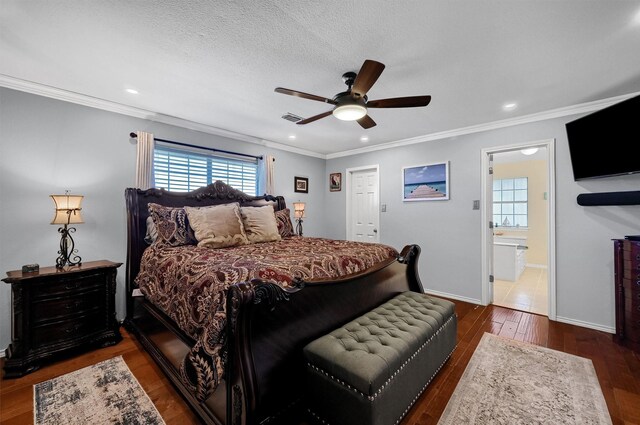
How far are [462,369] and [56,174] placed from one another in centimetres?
420

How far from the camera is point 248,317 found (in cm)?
128

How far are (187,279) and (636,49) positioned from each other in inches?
144

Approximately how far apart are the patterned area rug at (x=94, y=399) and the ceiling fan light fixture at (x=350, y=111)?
2.53 m

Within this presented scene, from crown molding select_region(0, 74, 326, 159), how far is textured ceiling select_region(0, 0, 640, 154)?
2.8 inches

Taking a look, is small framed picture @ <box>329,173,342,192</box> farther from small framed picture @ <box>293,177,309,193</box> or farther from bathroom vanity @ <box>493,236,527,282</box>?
bathroom vanity @ <box>493,236,527,282</box>

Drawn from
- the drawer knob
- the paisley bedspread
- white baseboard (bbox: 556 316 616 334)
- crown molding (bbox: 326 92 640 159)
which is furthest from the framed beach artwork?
the drawer knob

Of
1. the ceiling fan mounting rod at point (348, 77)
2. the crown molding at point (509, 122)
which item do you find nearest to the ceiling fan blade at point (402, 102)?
the ceiling fan mounting rod at point (348, 77)

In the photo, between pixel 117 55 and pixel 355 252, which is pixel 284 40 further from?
pixel 355 252

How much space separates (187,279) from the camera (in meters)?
1.73

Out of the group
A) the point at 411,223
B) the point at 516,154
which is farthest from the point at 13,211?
the point at 516,154

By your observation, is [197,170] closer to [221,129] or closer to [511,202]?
[221,129]

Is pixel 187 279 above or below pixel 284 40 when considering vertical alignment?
below

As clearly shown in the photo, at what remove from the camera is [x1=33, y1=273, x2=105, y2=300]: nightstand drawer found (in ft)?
7.16

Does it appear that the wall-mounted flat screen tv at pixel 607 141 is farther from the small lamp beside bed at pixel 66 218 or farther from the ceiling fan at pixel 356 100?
the small lamp beside bed at pixel 66 218
